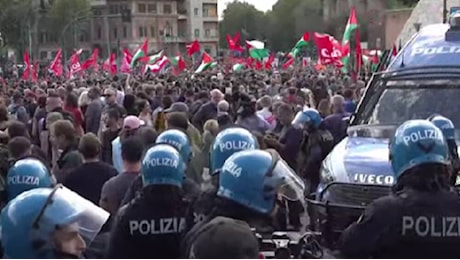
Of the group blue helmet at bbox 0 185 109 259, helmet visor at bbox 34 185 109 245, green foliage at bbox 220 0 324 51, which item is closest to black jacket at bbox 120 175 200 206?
helmet visor at bbox 34 185 109 245

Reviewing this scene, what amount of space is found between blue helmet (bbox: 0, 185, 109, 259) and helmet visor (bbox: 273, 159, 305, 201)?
1.20m

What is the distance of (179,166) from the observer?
18.1 ft

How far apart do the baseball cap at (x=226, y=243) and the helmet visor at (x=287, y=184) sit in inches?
63.5

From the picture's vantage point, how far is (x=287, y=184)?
5582 mm

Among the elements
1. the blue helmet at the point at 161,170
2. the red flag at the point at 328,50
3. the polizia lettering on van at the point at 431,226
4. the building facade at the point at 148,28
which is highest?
the blue helmet at the point at 161,170

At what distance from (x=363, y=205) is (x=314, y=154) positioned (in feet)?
7.92

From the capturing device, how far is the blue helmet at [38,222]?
4379 millimetres

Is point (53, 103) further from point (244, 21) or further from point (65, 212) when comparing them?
point (244, 21)

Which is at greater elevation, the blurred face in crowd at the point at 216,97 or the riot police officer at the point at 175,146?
the riot police officer at the point at 175,146

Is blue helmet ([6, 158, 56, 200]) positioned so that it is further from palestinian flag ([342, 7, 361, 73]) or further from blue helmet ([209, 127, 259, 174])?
palestinian flag ([342, 7, 361, 73])

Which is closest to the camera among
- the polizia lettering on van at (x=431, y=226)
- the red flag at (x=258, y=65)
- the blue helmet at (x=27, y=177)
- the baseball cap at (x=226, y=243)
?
the baseball cap at (x=226, y=243)

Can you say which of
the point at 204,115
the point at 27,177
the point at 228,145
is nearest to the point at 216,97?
the point at 204,115

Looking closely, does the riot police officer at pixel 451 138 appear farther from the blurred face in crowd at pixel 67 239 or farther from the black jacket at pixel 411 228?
the blurred face in crowd at pixel 67 239

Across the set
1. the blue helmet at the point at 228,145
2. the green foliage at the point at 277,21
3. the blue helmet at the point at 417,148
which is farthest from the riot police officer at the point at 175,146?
the green foliage at the point at 277,21
